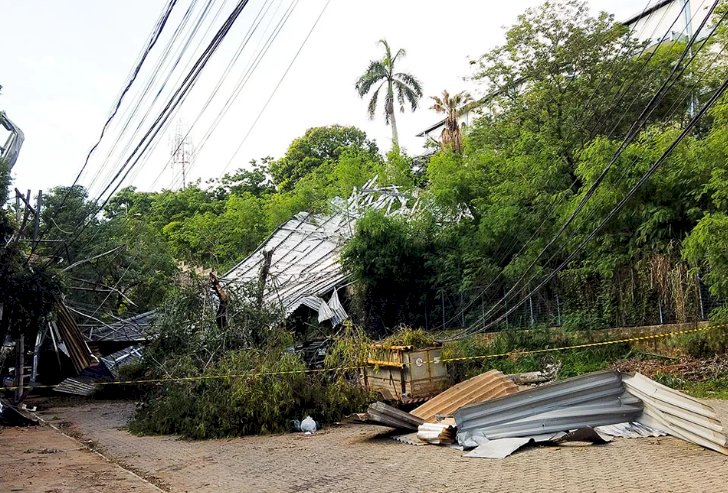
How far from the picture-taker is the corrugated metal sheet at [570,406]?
9195 mm

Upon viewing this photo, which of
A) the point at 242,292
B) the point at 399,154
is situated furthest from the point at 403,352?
the point at 399,154

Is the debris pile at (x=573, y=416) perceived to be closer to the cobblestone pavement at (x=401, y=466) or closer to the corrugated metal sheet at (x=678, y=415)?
the corrugated metal sheet at (x=678, y=415)

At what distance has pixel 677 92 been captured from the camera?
20.2 meters

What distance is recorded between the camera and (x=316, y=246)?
25.6 m

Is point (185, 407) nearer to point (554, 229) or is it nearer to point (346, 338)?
point (346, 338)

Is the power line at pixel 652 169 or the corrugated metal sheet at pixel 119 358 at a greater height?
the power line at pixel 652 169

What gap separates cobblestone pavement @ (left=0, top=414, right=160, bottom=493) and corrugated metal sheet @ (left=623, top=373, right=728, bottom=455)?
21.9 feet

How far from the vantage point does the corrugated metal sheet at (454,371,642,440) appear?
9.20 meters

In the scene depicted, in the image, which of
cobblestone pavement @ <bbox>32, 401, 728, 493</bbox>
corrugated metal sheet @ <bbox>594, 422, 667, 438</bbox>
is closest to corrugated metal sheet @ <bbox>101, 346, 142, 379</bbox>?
cobblestone pavement @ <bbox>32, 401, 728, 493</bbox>

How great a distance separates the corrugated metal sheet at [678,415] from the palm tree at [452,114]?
18.7 meters

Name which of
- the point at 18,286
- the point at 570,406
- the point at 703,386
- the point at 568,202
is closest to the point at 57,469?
the point at 18,286

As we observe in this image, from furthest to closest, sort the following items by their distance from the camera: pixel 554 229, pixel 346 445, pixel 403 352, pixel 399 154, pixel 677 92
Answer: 1. pixel 399 154
2. pixel 677 92
3. pixel 554 229
4. pixel 403 352
5. pixel 346 445

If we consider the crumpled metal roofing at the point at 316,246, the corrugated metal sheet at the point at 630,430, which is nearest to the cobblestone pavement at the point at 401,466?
the corrugated metal sheet at the point at 630,430

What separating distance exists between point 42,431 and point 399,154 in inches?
772
